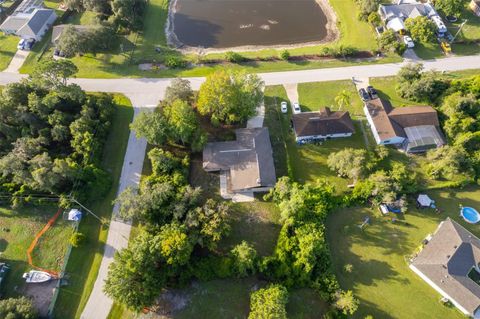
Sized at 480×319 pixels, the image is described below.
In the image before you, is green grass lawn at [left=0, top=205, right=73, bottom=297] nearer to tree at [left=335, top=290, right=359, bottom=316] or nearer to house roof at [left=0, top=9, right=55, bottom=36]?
tree at [left=335, top=290, right=359, bottom=316]

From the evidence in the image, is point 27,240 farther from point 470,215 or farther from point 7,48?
point 470,215

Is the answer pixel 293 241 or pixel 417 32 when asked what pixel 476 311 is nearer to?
pixel 293 241

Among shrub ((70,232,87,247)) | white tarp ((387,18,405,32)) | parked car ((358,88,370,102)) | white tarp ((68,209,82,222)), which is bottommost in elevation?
shrub ((70,232,87,247))

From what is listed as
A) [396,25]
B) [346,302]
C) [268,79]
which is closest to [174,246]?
[346,302]

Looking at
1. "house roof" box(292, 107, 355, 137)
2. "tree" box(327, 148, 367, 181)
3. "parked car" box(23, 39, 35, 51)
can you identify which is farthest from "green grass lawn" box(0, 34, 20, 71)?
"tree" box(327, 148, 367, 181)

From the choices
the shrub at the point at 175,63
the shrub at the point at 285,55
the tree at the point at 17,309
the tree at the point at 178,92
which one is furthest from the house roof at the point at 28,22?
the tree at the point at 17,309

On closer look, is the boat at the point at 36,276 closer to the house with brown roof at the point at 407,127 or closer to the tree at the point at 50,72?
the tree at the point at 50,72

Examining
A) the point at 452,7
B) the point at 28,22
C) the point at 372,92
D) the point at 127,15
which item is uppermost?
the point at 452,7
